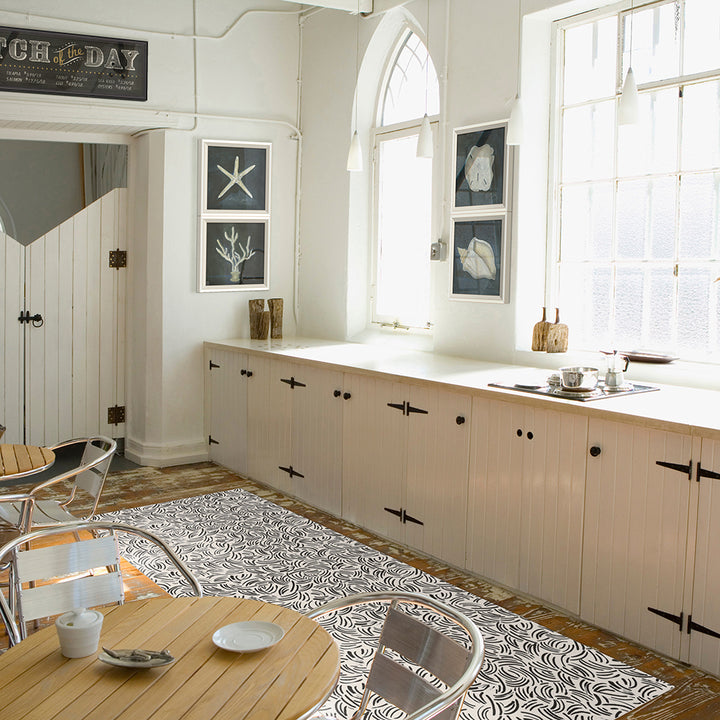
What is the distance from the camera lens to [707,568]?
320 centimetres

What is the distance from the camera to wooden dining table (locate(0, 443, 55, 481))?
3.62m

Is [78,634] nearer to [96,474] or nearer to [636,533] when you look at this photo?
[96,474]

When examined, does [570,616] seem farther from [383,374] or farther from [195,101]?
[195,101]

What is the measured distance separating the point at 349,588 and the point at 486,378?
4.16 feet

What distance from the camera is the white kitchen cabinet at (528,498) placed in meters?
3.70

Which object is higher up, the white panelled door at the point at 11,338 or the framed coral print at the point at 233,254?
the framed coral print at the point at 233,254

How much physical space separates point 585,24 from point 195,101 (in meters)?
2.92

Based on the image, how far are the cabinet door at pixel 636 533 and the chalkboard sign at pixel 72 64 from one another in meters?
4.22

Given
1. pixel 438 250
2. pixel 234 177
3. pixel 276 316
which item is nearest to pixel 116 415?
pixel 276 316

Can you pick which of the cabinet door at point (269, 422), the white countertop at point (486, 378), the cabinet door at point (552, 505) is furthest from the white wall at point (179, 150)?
the cabinet door at point (552, 505)

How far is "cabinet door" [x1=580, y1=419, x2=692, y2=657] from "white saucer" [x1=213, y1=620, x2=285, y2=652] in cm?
193

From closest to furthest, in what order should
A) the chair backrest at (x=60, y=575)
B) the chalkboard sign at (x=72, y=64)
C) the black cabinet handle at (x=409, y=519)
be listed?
1. the chair backrest at (x=60, y=575)
2. the black cabinet handle at (x=409, y=519)
3. the chalkboard sign at (x=72, y=64)

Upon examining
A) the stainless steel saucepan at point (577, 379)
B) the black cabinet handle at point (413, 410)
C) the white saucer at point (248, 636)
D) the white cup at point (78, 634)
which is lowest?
the white saucer at point (248, 636)

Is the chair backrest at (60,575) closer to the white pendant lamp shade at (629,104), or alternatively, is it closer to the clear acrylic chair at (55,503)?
the clear acrylic chair at (55,503)
